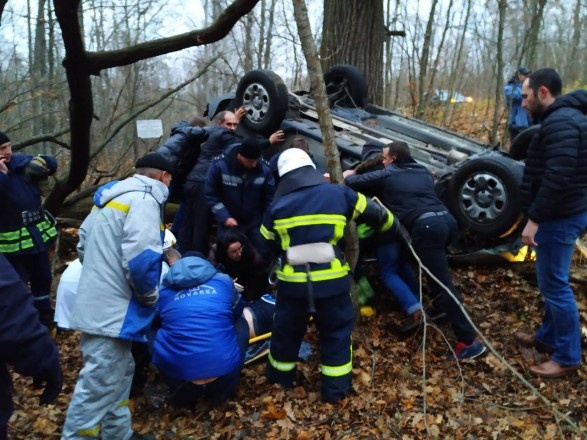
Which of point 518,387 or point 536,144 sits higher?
point 536,144

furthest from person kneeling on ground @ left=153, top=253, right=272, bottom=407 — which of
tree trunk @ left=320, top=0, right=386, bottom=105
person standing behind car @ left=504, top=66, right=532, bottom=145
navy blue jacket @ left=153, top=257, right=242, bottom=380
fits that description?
person standing behind car @ left=504, top=66, right=532, bottom=145

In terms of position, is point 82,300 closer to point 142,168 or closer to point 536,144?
point 142,168

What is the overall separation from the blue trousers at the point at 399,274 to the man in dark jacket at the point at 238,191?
45.9 inches

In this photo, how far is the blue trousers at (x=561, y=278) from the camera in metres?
4.01

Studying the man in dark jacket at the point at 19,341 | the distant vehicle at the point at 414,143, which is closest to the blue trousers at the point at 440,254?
the distant vehicle at the point at 414,143

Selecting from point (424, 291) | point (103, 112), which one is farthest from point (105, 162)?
point (424, 291)

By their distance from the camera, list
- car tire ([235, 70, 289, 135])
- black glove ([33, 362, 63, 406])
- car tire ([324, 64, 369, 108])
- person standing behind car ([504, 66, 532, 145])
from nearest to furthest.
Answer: black glove ([33, 362, 63, 406])
car tire ([235, 70, 289, 135])
car tire ([324, 64, 369, 108])
person standing behind car ([504, 66, 532, 145])

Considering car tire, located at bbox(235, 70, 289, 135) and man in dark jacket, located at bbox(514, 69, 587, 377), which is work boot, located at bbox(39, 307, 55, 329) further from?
man in dark jacket, located at bbox(514, 69, 587, 377)

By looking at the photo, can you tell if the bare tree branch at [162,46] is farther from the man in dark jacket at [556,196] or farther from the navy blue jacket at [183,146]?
the man in dark jacket at [556,196]

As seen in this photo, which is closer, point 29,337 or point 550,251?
point 29,337

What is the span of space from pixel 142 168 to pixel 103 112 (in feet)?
34.4

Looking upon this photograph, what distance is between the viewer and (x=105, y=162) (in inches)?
518

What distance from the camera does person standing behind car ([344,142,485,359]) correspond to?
14.9ft

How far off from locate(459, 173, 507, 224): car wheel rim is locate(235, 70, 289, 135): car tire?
87.5 inches
